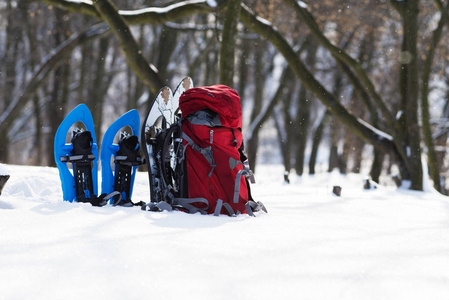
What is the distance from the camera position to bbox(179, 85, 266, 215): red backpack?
9.75 feet

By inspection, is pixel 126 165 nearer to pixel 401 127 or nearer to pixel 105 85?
pixel 401 127

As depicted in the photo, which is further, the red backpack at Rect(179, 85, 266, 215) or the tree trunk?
the tree trunk

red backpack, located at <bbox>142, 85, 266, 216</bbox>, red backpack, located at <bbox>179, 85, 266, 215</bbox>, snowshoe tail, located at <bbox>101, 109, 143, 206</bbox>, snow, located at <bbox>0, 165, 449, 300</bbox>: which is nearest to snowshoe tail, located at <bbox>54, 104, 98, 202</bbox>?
snowshoe tail, located at <bbox>101, 109, 143, 206</bbox>

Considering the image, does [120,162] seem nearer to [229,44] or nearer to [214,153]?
[214,153]

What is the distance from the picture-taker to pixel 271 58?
53.5 feet

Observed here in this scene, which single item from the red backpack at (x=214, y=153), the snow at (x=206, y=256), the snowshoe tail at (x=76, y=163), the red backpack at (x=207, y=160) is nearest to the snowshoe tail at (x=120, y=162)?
the snowshoe tail at (x=76, y=163)

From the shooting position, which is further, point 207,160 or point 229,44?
point 229,44

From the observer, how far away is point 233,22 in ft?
17.9

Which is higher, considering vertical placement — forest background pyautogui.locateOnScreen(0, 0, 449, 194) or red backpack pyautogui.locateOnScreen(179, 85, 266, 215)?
forest background pyautogui.locateOnScreen(0, 0, 449, 194)

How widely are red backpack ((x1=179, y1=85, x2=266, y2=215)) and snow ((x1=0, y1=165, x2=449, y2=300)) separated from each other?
11.0 inches

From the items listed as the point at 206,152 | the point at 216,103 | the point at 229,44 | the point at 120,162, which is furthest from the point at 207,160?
the point at 229,44

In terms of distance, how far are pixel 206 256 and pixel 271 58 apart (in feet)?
50.0

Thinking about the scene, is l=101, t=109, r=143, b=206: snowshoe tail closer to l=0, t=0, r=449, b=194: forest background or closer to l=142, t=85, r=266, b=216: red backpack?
l=142, t=85, r=266, b=216: red backpack

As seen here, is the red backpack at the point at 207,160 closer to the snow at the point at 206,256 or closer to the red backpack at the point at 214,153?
the red backpack at the point at 214,153
